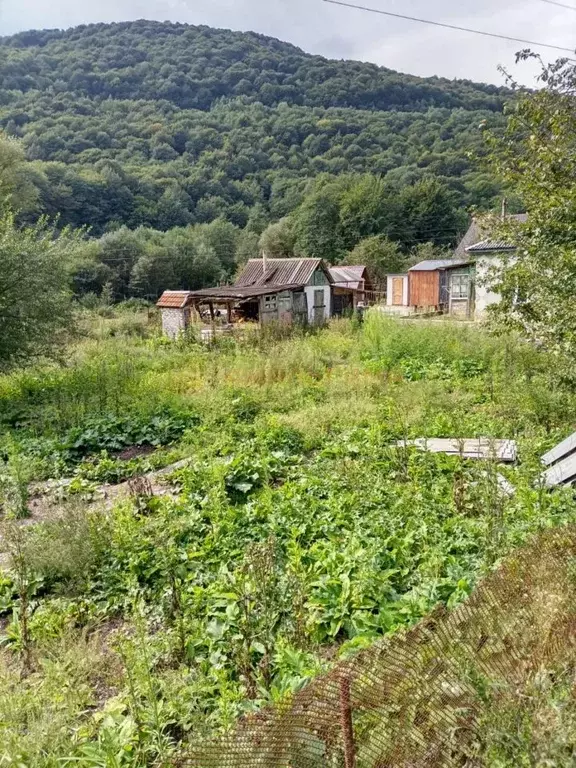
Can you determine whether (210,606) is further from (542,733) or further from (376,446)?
(376,446)

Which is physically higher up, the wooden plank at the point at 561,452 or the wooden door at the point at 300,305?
the wooden door at the point at 300,305

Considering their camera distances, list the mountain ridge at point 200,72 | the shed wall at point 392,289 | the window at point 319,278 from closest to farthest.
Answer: the window at point 319,278 → the shed wall at point 392,289 → the mountain ridge at point 200,72

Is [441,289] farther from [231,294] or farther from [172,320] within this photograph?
[172,320]

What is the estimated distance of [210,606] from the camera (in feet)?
9.41

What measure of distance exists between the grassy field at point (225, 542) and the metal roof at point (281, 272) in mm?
14845

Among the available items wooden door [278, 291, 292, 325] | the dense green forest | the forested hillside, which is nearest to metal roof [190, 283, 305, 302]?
wooden door [278, 291, 292, 325]

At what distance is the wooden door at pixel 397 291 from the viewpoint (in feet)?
92.7

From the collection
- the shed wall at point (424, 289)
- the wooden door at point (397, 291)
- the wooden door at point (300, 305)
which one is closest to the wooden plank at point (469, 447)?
the wooden door at point (300, 305)

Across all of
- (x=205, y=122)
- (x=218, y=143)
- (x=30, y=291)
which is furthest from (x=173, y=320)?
(x=205, y=122)

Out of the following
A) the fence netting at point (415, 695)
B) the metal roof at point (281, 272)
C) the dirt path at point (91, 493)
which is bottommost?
the dirt path at point (91, 493)

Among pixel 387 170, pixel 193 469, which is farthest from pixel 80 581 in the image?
pixel 387 170

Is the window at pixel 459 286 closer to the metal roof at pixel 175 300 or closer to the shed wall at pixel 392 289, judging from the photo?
the shed wall at pixel 392 289

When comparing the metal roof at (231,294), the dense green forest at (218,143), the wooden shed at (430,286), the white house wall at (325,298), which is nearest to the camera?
the metal roof at (231,294)

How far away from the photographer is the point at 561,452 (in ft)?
15.0
